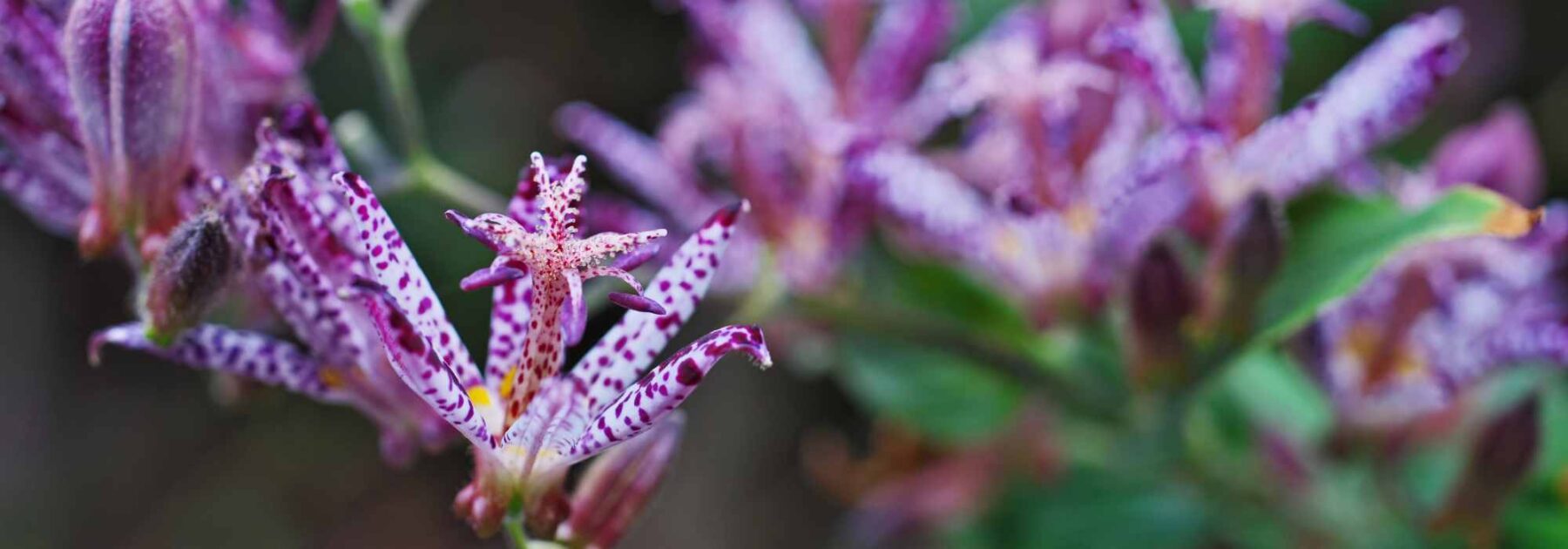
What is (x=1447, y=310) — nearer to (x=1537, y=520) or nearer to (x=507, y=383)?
(x=1537, y=520)

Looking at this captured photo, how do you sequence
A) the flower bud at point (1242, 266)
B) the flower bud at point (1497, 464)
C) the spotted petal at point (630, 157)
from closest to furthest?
the flower bud at point (1242, 266), the flower bud at point (1497, 464), the spotted petal at point (630, 157)

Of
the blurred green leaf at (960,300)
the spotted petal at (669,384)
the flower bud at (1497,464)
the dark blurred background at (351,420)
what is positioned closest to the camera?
the spotted petal at (669,384)

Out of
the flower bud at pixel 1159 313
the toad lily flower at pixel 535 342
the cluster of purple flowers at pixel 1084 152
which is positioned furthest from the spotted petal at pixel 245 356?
the flower bud at pixel 1159 313

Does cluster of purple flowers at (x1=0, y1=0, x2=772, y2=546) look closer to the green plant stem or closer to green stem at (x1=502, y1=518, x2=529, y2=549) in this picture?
green stem at (x1=502, y1=518, x2=529, y2=549)

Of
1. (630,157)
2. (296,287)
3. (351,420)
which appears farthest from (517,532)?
(351,420)

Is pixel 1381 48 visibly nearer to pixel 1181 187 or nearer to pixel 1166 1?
pixel 1181 187

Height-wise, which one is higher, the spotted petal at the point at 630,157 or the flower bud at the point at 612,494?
the spotted petal at the point at 630,157

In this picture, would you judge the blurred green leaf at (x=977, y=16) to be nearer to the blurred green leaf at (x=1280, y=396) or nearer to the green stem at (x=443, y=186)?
the blurred green leaf at (x=1280, y=396)
